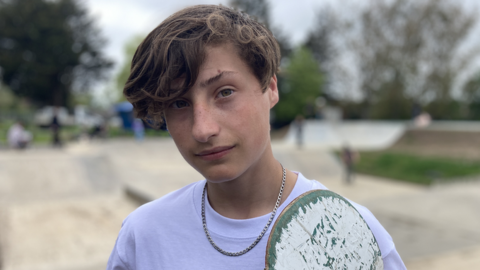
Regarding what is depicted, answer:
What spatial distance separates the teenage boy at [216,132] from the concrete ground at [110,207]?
4372mm

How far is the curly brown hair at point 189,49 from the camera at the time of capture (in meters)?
1.00

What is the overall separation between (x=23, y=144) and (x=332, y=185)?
43.8 feet

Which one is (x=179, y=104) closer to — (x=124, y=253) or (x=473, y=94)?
(x=124, y=253)

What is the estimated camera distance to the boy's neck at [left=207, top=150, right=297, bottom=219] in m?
1.14

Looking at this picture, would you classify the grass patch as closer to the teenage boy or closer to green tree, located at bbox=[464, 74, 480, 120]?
the teenage boy

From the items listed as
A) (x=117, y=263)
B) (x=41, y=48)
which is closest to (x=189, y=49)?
(x=117, y=263)

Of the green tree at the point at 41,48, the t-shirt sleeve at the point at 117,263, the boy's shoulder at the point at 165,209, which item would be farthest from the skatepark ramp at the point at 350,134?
the green tree at the point at 41,48

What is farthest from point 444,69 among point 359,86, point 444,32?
point 359,86

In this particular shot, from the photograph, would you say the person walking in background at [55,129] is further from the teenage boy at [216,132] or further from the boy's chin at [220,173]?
the boy's chin at [220,173]

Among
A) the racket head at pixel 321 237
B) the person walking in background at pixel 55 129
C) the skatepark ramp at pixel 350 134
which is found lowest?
the skatepark ramp at pixel 350 134

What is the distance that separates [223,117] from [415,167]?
16847 millimetres

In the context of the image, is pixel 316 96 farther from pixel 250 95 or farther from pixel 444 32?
pixel 250 95

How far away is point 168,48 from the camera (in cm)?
101

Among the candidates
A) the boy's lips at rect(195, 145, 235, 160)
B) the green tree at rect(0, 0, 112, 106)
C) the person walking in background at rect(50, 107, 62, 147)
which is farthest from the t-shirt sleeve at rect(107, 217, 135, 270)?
the green tree at rect(0, 0, 112, 106)
